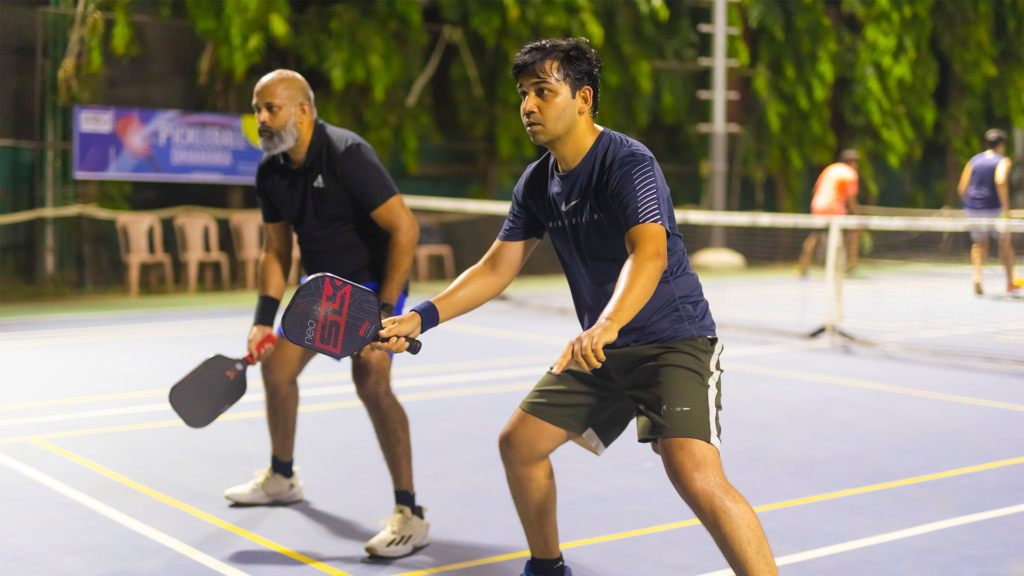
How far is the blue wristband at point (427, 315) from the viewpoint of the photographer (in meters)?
3.34

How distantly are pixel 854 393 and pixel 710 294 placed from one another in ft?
20.7

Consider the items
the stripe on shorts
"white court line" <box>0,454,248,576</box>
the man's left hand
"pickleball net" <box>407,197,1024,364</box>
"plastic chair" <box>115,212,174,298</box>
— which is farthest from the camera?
"plastic chair" <box>115,212,174,298</box>

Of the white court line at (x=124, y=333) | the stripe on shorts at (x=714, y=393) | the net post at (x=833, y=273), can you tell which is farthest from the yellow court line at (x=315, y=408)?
the stripe on shorts at (x=714, y=393)

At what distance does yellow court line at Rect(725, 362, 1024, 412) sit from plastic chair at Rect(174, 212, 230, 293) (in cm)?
749

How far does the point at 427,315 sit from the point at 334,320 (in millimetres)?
284

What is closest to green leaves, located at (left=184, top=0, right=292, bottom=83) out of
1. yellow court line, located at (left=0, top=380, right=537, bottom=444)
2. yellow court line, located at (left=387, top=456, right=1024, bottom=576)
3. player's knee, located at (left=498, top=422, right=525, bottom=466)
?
yellow court line, located at (left=0, top=380, right=537, bottom=444)

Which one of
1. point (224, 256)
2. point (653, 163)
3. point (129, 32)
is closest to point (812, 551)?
point (653, 163)

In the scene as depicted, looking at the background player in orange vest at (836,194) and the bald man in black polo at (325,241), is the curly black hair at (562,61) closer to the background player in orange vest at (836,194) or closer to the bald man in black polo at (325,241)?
the bald man in black polo at (325,241)

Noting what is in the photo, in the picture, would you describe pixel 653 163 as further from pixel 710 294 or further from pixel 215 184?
pixel 215 184

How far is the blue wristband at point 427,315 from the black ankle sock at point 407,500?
4.26 feet

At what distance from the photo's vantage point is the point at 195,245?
14.0 m

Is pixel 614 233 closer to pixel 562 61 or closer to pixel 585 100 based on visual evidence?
pixel 585 100

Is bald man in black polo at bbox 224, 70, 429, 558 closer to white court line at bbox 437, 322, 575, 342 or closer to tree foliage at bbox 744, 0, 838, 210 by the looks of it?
white court line at bbox 437, 322, 575, 342

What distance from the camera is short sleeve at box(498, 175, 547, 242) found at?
143 inches
